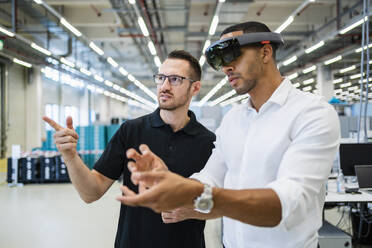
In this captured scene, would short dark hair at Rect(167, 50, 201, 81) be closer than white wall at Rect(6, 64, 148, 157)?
Yes

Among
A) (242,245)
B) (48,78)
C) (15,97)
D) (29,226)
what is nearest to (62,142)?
(242,245)

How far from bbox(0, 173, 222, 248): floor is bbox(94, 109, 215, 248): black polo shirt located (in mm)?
2918

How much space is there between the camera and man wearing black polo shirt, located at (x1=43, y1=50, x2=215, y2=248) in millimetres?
1504

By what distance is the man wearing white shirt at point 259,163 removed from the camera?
744 millimetres

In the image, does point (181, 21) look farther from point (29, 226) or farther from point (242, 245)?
point (242, 245)

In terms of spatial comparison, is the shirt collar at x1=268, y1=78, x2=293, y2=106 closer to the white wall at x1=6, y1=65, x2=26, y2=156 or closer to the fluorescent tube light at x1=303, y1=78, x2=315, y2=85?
the white wall at x1=6, y1=65, x2=26, y2=156

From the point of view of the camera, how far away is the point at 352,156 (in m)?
3.55

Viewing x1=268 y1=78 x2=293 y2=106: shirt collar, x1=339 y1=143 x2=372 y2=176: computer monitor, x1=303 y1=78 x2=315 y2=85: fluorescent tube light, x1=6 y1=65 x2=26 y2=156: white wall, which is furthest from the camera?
x1=303 y1=78 x2=315 y2=85: fluorescent tube light

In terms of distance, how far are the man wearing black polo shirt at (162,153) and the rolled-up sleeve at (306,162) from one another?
2.46 ft

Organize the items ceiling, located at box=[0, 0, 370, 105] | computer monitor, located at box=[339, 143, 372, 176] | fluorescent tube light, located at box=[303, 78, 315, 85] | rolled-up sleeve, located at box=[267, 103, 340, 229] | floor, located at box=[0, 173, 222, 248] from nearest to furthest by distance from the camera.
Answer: rolled-up sleeve, located at box=[267, 103, 340, 229], computer monitor, located at box=[339, 143, 372, 176], floor, located at box=[0, 173, 222, 248], ceiling, located at box=[0, 0, 370, 105], fluorescent tube light, located at box=[303, 78, 315, 85]

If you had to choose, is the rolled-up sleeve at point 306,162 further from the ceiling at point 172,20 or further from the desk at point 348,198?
the ceiling at point 172,20

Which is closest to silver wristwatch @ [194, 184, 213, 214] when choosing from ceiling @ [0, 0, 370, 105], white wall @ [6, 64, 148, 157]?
ceiling @ [0, 0, 370, 105]

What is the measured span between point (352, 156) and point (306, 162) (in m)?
3.14

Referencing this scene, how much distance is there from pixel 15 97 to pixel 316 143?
48.5 ft
